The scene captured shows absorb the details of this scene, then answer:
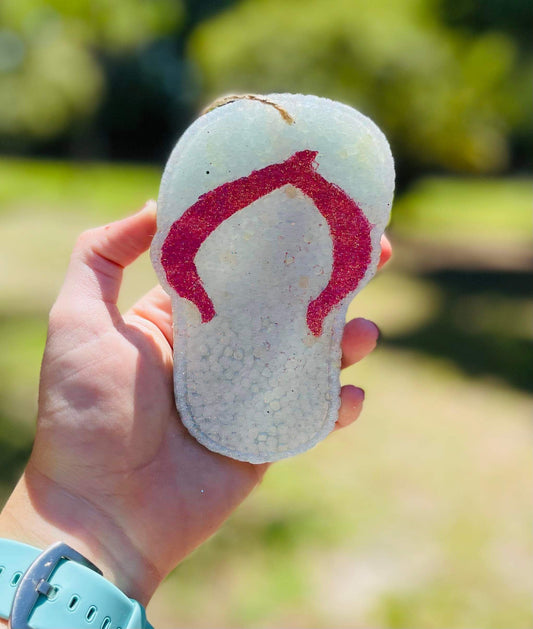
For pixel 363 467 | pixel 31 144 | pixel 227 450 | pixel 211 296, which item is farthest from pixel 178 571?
pixel 31 144

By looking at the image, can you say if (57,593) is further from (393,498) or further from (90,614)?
(393,498)

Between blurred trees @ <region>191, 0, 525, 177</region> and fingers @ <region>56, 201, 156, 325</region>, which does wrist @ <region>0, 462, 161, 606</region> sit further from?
blurred trees @ <region>191, 0, 525, 177</region>

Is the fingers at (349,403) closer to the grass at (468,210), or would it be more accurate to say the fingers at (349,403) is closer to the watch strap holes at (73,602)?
the watch strap holes at (73,602)

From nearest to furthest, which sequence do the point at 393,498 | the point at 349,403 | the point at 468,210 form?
the point at 349,403, the point at 393,498, the point at 468,210

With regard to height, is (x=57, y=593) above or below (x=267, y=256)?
below

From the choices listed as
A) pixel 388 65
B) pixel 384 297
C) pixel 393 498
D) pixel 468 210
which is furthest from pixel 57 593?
pixel 468 210

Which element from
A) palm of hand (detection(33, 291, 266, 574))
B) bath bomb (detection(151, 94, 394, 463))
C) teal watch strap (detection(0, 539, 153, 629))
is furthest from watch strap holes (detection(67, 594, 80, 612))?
bath bomb (detection(151, 94, 394, 463))
